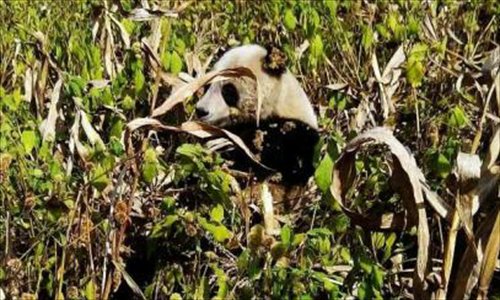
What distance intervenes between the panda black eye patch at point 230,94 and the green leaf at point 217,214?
46cm

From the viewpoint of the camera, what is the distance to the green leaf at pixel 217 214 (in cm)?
183

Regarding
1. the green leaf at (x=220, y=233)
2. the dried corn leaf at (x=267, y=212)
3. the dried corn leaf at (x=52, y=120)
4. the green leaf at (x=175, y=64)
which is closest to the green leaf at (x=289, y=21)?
the green leaf at (x=175, y=64)

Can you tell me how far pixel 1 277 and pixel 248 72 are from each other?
2.22 feet

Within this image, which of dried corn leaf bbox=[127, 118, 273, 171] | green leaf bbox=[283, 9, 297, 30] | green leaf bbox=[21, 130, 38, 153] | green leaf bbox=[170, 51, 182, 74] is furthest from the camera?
green leaf bbox=[283, 9, 297, 30]

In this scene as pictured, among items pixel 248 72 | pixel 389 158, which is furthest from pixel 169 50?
pixel 389 158

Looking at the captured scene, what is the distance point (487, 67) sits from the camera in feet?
6.20

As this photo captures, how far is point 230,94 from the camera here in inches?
89.5

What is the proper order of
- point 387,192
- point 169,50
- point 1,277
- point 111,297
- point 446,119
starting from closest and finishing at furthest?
point 1,277 → point 111,297 → point 387,192 → point 446,119 → point 169,50

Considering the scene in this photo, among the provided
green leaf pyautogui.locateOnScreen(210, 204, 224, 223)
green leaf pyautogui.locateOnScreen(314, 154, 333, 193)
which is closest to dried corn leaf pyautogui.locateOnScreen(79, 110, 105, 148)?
green leaf pyautogui.locateOnScreen(210, 204, 224, 223)

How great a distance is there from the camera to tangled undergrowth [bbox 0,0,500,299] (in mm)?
1668

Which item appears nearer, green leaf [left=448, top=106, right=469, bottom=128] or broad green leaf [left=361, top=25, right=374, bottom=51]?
green leaf [left=448, top=106, right=469, bottom=128]

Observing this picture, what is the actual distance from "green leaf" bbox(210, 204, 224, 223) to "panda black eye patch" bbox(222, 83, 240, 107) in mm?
457

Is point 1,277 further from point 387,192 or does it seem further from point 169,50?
point 169,50

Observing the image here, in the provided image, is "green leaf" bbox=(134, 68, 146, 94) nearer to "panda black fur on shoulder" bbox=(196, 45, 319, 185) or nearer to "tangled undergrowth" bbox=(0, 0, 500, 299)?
"tangled undergrowth" bbox=(0, 0, 500, 299)
